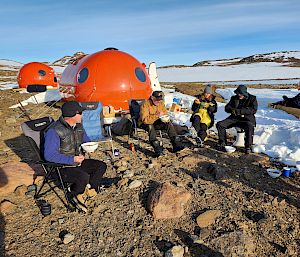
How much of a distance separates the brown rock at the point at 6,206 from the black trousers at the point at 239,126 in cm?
469

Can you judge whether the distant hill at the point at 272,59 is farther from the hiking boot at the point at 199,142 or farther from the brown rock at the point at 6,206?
the brown rock at the point at 6,206

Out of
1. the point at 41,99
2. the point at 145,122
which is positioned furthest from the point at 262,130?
the point at 41,99

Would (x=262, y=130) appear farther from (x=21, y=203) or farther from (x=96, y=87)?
(x=21, y=203)

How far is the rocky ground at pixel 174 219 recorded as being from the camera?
12.2ft

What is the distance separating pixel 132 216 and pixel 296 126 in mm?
5621

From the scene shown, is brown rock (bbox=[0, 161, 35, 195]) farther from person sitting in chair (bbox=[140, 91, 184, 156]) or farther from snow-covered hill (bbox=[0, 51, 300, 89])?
snow-covered hill (bbox=[0, 51, 300, 89])

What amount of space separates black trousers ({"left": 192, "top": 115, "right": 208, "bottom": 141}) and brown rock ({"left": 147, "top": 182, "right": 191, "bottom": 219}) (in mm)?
2921

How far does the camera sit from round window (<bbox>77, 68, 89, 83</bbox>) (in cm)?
1054

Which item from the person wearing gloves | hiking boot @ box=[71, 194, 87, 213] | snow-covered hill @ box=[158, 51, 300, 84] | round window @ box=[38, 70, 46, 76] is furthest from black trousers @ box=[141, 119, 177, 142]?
snow-covered hill @ box=[158, 51, 300, 84]

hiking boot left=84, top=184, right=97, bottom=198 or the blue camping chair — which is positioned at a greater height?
the blue camping chair

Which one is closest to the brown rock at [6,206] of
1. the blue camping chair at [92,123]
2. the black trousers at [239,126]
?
the blue camping chair at [92,123]

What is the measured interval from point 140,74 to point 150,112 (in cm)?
408

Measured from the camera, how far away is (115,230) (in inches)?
160

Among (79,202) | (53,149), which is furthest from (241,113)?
(53,149)
